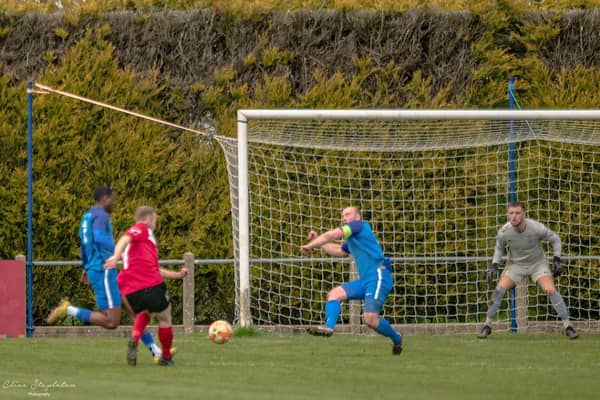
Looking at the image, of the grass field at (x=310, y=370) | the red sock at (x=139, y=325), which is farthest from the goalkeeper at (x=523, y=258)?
the red sock at (x=139, y=325)

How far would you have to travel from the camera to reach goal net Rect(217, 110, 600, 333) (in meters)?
18.3

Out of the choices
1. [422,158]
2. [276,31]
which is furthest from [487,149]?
[276,31]

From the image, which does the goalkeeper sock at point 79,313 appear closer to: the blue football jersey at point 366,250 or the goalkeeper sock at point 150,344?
the goalkeeper sock at point 150,344

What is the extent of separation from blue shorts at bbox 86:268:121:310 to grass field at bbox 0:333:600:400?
1.69 ft

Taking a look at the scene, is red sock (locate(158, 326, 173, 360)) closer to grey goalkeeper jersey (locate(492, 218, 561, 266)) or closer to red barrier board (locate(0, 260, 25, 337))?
grey goalkeeper jersey (locate(492, 218, 561, 266))

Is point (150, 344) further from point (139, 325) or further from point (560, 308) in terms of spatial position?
point (560, 308)

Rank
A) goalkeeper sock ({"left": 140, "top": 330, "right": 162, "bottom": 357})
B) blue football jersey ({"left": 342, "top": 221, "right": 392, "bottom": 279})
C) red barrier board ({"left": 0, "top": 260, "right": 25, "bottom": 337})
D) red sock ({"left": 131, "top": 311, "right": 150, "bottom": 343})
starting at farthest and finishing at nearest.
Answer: red barrier board ({"left": 0, "top": 260, "right": 25, "bottom": 337}) < blue football jersey ({"left": 342, "top": 221, "right": 392, "bottom": 279}) < goalkeeper sock ({"left": 140, "top": 330, "right": 162, "bottom": 357}) < red sock ({"left": 131, "top": 311, "right": 150, "bottom": 343})

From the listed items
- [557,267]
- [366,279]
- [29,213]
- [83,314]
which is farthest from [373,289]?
[29,213]

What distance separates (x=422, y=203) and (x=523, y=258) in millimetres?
2749

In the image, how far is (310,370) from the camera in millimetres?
11523

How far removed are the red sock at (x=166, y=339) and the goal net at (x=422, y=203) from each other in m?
6.30

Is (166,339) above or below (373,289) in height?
below

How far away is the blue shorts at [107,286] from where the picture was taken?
44.4ft

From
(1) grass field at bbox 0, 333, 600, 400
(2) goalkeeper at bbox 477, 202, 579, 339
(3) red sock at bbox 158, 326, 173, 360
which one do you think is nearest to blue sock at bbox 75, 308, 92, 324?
(1) grass field at bbox 0, 333, 600, 400
